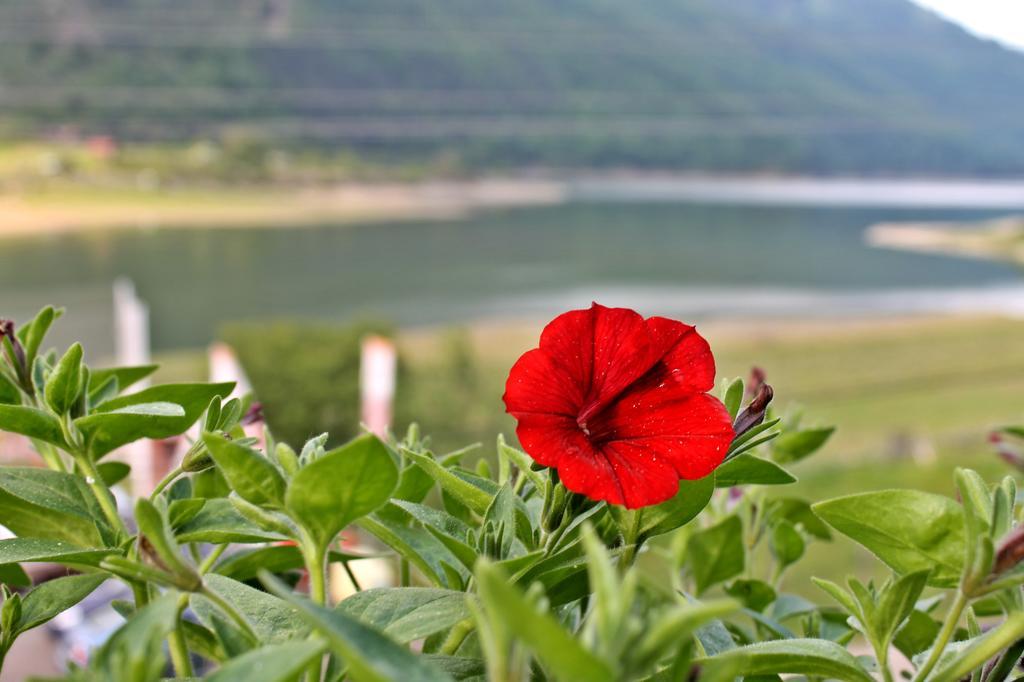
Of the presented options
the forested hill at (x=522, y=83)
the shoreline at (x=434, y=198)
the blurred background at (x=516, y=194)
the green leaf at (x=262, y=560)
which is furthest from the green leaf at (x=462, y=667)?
the forested hill at (x=522, y=83)

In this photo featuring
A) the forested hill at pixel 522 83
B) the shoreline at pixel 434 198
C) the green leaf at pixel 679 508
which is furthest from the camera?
the forested hill at pixel 522 83

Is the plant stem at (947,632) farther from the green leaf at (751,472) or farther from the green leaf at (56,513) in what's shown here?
the green leaf at (56,513)

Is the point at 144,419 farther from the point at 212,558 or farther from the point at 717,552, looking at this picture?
the point at 717,552

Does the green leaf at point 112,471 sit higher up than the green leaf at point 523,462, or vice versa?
the green leaf at point 523,462

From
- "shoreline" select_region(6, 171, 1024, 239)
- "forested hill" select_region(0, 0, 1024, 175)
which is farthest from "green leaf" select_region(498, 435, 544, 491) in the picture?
"forested hill" select_region(0, 0, 1024, 175)

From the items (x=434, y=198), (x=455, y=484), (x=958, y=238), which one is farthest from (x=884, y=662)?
(x=434, y=198)

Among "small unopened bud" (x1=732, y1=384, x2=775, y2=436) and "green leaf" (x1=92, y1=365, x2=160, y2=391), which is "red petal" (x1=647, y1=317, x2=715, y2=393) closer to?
"small unopened bud" (x1=732, y1=384, x2=775, y2=436)

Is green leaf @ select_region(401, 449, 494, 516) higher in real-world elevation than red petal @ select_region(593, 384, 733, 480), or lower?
lower

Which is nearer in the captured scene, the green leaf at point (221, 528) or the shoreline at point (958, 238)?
the green leaf at point (221, 528)
